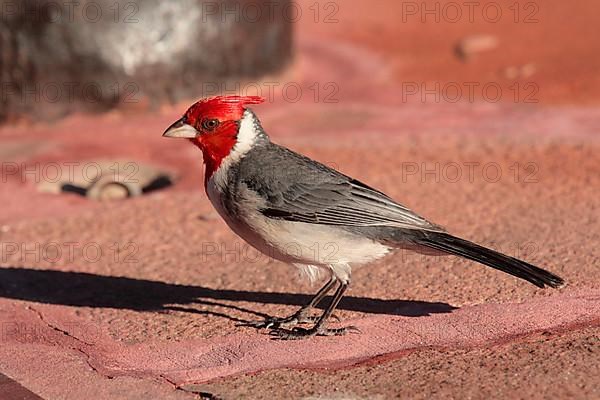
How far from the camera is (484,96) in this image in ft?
32.6

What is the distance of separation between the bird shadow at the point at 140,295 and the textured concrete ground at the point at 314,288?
0.6 inches

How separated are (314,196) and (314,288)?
86 centimetres

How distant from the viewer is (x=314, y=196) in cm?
511

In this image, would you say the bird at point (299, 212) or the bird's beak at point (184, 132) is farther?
the bird's beak at point (184, 132)

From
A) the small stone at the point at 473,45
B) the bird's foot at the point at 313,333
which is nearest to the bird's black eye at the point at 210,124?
the bird's foot at the point at 313,333

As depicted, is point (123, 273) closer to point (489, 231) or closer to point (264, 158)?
point (264, 158)

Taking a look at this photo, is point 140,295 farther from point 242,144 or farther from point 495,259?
point 495,259

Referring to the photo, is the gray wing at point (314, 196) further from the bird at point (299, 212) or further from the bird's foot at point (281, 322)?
the bird's foot at point (281, 322)

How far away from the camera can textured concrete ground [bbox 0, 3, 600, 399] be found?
4531 millimetres

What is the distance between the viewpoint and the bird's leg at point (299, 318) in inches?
204

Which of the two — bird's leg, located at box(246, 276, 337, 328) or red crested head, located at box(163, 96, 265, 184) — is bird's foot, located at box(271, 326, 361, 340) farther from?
red crested head, located at box(163, 96, 265, 184)

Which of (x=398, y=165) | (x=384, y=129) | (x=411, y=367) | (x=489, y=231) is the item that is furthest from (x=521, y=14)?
(x=411, y=367)

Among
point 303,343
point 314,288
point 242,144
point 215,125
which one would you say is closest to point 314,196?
point 242,144

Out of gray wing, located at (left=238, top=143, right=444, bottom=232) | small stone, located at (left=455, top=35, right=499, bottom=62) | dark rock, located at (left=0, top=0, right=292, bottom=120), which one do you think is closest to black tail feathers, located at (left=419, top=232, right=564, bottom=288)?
gray wing, located at (left=238, top=143, right=444, bottom=232)
